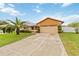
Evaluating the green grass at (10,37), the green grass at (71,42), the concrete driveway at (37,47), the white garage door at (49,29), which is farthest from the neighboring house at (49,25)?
the green grass at (10,37)

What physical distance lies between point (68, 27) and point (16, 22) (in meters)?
1.57

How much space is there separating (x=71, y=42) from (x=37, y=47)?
100 centimetres

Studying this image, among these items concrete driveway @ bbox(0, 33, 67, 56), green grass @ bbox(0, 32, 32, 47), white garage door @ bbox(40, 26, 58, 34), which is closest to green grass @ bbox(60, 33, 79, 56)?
concrete driveway @ bbox(0, 33, 67, 56)

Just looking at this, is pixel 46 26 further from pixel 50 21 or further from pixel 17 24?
pixel 17 24

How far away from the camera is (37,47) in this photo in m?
6.08

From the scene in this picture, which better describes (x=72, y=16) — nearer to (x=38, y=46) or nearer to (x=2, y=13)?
(x=38, y=46)

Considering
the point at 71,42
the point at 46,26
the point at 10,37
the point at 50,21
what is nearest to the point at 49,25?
the point at 46,26

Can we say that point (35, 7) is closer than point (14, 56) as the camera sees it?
No

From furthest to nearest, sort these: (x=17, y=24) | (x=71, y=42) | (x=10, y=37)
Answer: (x=17, y=24) < (x=10, y=37) < (x=71, y=42)

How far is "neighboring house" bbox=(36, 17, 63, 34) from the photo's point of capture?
6.50 metres

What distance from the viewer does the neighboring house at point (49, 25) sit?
256 inches

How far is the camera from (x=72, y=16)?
6.21 metres

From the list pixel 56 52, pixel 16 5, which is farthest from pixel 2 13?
pixel 56 52

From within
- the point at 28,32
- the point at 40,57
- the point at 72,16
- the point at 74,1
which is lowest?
the point at 40,57
